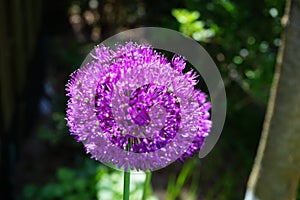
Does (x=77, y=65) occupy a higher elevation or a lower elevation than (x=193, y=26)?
higher

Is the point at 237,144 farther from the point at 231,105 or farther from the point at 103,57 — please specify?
A: the point at 103,57

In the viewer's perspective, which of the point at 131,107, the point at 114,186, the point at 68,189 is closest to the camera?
the point at 131,107

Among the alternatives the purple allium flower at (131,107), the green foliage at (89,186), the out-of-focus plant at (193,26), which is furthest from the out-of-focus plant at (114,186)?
the purple allium flower at (131,107)

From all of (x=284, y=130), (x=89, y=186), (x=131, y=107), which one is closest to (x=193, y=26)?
(x=284, y=130)

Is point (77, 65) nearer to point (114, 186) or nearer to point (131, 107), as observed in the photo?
point (114, 186)

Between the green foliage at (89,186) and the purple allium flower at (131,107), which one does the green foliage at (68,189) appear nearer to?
the green foliage at (89,186)
